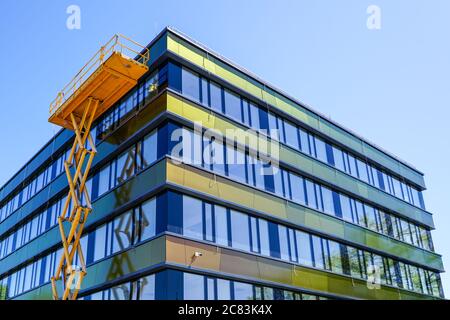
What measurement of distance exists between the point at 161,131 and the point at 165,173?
2433 millimetres

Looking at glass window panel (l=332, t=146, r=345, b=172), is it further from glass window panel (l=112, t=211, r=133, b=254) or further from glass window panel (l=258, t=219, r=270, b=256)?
glass window panel (l=112, t=211, r=133, b=254)

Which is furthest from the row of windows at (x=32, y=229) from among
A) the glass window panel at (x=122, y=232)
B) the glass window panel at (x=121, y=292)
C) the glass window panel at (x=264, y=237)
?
the glass window panel at (x=264, y=237)

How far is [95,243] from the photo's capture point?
24.6 meters

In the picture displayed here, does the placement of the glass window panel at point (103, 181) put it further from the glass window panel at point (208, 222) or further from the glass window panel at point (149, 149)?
the glass window panel at point (208, 222)

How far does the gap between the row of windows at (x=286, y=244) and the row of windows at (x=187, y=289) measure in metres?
1.71

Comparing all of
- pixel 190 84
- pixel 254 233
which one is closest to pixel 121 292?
pixel 254 233

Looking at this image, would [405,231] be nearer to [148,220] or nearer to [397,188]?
[397,188]

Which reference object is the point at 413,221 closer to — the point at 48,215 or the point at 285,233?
the point at 285,233

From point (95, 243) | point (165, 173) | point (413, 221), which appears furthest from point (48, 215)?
point (413, 221)

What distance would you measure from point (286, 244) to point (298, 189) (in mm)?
3902

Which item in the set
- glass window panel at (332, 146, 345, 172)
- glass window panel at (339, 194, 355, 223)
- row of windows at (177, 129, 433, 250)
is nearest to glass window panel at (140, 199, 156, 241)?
row of windows at (177, 129, 433, 250)

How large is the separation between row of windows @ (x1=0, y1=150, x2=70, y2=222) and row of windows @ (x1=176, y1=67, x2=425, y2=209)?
10.9 m

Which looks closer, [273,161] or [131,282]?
[131,282]
